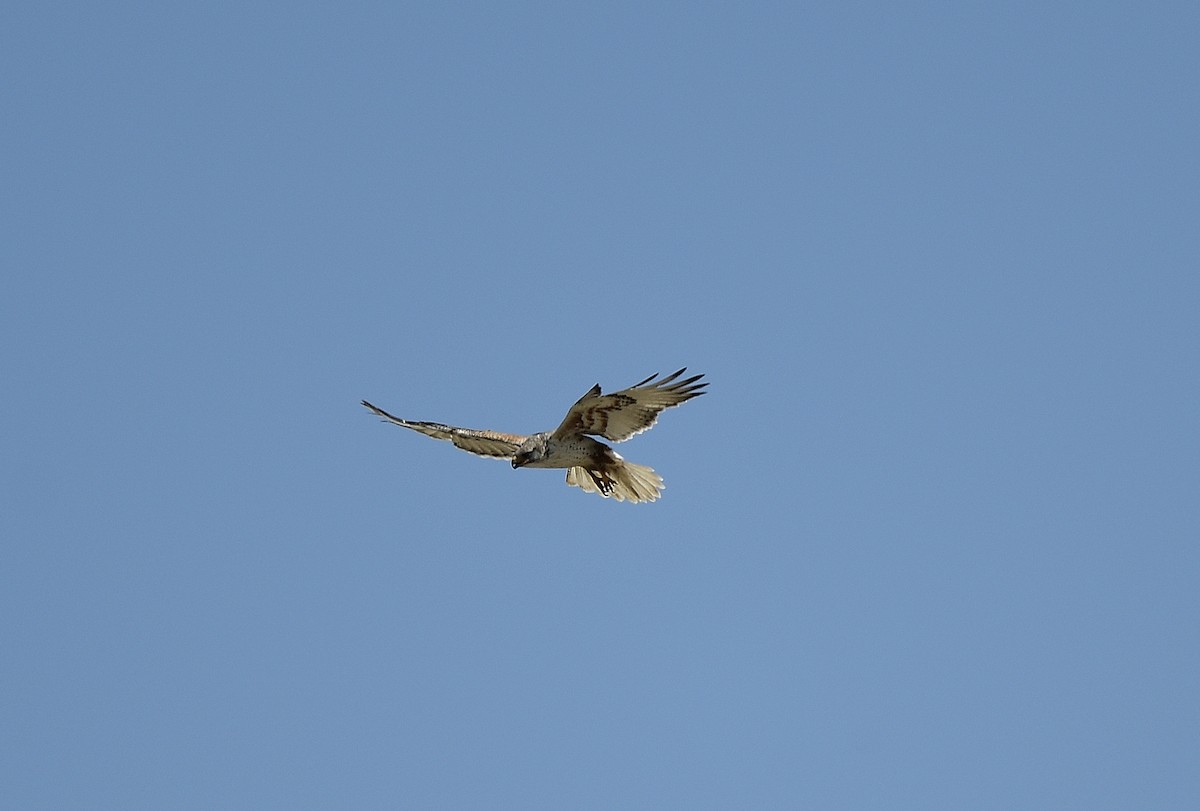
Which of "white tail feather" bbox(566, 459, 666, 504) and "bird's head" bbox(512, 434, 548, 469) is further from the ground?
"white tail feather" bbox(566, 459, 666, 504)

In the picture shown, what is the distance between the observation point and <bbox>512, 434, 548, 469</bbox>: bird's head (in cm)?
2000

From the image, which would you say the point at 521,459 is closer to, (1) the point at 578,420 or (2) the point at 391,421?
(1) the point at 578,420

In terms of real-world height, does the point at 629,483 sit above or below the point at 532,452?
above

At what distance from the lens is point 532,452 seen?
65.6ft

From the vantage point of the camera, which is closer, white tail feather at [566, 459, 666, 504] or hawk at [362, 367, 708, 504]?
hawk at [362, 367, 708, 504]

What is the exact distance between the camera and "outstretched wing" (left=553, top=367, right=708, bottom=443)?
18.8 meters

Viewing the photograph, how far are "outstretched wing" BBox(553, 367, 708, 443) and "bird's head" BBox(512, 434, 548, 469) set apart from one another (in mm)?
642

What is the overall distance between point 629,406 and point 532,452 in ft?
5.21

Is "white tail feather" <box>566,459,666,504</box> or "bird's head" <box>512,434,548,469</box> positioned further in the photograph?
"white tail feather" <box>566,459,666,504</box>

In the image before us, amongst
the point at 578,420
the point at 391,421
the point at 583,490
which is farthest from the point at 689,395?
the point at 391,421

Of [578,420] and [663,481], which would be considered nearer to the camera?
[578,420]

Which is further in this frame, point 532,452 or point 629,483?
point 629,483

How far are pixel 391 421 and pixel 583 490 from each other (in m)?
2.59

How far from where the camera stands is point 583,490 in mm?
21578
